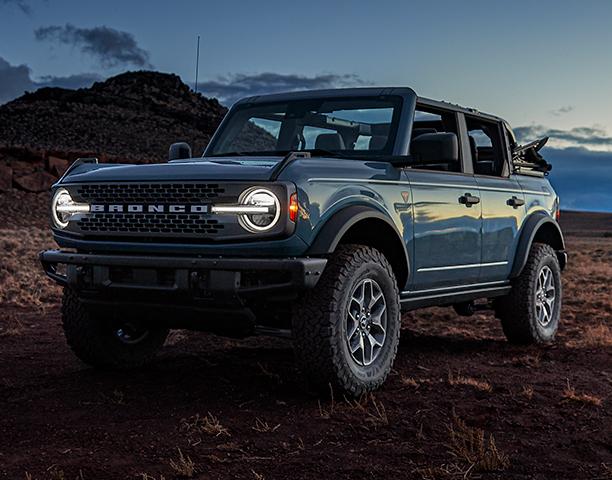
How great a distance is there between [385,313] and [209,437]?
1585 millimetres

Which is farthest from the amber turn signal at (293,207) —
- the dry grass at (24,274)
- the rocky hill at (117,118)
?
the rocky hill at (117,118)

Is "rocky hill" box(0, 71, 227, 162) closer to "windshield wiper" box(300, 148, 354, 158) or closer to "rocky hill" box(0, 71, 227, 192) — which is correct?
"rocky hill" box(0, 71, 227, 192)

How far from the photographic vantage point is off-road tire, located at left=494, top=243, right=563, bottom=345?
8.04m

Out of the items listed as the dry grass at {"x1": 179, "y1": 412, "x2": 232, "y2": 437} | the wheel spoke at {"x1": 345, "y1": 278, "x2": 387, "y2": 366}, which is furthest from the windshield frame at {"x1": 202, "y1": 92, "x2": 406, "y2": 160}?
the dry grass at {"x1": 179, "y1": 412, "x2": 232, "y2": 437}

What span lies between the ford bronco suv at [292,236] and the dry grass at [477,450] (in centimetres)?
92

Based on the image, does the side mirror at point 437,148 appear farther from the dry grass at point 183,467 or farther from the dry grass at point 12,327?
the dry grass at point 12,327

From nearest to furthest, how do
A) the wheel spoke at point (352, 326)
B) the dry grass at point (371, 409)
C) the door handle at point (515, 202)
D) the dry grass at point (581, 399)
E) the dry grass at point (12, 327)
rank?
the dry grass at point (371, 409), the wheel spoke at point (352, 326), the dry grass at point (581, 399), the door handle at point (515, 202), the dry grass at point (12, 327)

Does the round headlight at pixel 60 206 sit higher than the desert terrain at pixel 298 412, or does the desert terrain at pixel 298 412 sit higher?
the round headlight at pixel 60 206

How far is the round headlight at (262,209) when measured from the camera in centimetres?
503

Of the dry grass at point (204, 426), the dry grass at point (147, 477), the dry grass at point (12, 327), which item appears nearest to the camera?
the dry grass at point (147, 477)

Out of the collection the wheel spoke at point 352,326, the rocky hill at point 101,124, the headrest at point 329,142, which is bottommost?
the wheel spoke at point 352,326

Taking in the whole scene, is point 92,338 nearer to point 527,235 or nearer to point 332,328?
point 332,328

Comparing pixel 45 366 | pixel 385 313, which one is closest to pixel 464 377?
pixel 385 313

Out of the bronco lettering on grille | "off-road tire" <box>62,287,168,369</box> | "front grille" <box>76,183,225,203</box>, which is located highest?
"front grille" <box>76,183,225,203</box>
